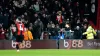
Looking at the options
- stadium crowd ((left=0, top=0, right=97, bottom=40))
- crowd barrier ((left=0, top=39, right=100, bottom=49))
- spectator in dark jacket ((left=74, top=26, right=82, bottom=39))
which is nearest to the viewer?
crowd barrier ((left=0, top=39, right=100, bottom=49))

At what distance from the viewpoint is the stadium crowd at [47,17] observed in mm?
27438

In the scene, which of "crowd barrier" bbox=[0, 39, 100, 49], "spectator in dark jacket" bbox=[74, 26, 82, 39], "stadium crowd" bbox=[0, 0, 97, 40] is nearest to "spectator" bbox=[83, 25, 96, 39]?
"stadium crowd" bbox=[0, 0, 97, 40]

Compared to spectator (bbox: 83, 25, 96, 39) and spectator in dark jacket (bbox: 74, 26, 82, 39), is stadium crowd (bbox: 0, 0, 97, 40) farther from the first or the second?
spectator (bbox: 83, 25, 96, 39)

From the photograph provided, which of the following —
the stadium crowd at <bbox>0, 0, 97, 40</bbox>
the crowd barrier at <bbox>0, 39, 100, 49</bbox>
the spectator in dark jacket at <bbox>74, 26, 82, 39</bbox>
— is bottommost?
the crowd barrier at <bbox>0, 39, 100, 49</bbox>

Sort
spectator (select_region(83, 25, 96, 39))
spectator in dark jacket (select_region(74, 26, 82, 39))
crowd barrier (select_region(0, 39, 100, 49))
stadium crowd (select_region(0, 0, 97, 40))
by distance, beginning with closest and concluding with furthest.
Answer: crowd barrier (select_region(0, 39, 100, 49))
spectator (select_region(83, 25, 96, 39))
stadium crowd (select_region(0, 0, 97, 40))
spectator in dark jacket (select_region(74, 26, 82, 39))

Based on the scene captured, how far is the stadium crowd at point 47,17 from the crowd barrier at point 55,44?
2.04 ft

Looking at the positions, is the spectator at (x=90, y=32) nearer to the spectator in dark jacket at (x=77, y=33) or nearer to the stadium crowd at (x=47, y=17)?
the stadium crowd at (x=47, y=17)

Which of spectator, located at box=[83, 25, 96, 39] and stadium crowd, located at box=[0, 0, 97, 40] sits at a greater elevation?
stadium crowd, located at box=[0, 0, 97, 40]

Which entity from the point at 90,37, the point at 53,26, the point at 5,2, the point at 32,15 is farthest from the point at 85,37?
the point at 5,2

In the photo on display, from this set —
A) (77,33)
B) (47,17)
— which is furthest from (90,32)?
(47,17)

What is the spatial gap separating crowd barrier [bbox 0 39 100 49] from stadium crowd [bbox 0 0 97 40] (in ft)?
2.04

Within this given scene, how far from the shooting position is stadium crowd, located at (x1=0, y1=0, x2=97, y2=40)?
27.4m

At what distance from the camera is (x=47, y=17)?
29.1 metres

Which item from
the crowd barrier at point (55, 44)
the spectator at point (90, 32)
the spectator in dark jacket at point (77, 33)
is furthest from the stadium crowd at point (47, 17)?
the crowd barrier at point (55, 44)
